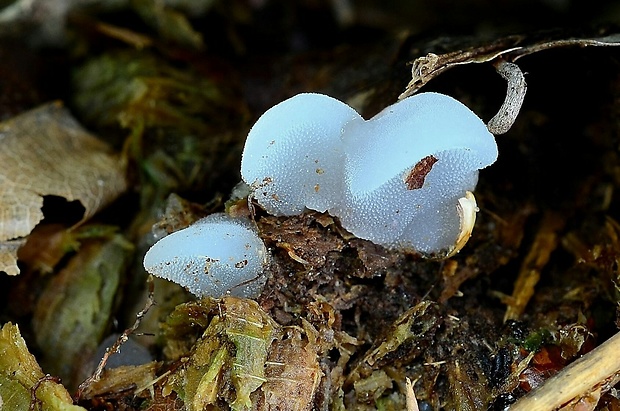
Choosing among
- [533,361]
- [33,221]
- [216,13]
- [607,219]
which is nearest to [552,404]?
[533,361]

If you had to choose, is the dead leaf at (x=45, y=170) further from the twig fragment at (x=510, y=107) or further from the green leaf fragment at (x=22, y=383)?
the twig fragment at (x=510, y=107)

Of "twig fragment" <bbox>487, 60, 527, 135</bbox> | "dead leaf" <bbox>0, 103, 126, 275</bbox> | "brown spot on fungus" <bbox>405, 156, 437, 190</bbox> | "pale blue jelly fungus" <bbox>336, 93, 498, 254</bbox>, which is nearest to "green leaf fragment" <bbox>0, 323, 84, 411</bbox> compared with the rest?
"dead leaf" <bbox>0, 103, 126, 275</bbox>

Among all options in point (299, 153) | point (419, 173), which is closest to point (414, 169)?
point (419, 173)

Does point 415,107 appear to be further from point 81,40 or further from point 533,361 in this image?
point 81,40

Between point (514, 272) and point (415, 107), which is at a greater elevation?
point (415, 107)

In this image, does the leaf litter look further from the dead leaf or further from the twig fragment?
the dead leaf

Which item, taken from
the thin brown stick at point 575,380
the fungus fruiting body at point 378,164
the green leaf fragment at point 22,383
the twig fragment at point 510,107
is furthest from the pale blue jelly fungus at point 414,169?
the green leaf fragment at point 22,383

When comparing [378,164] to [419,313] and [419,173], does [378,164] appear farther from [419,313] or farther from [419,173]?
[419,313]

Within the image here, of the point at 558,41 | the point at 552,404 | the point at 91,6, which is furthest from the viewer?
the point at 91,6
